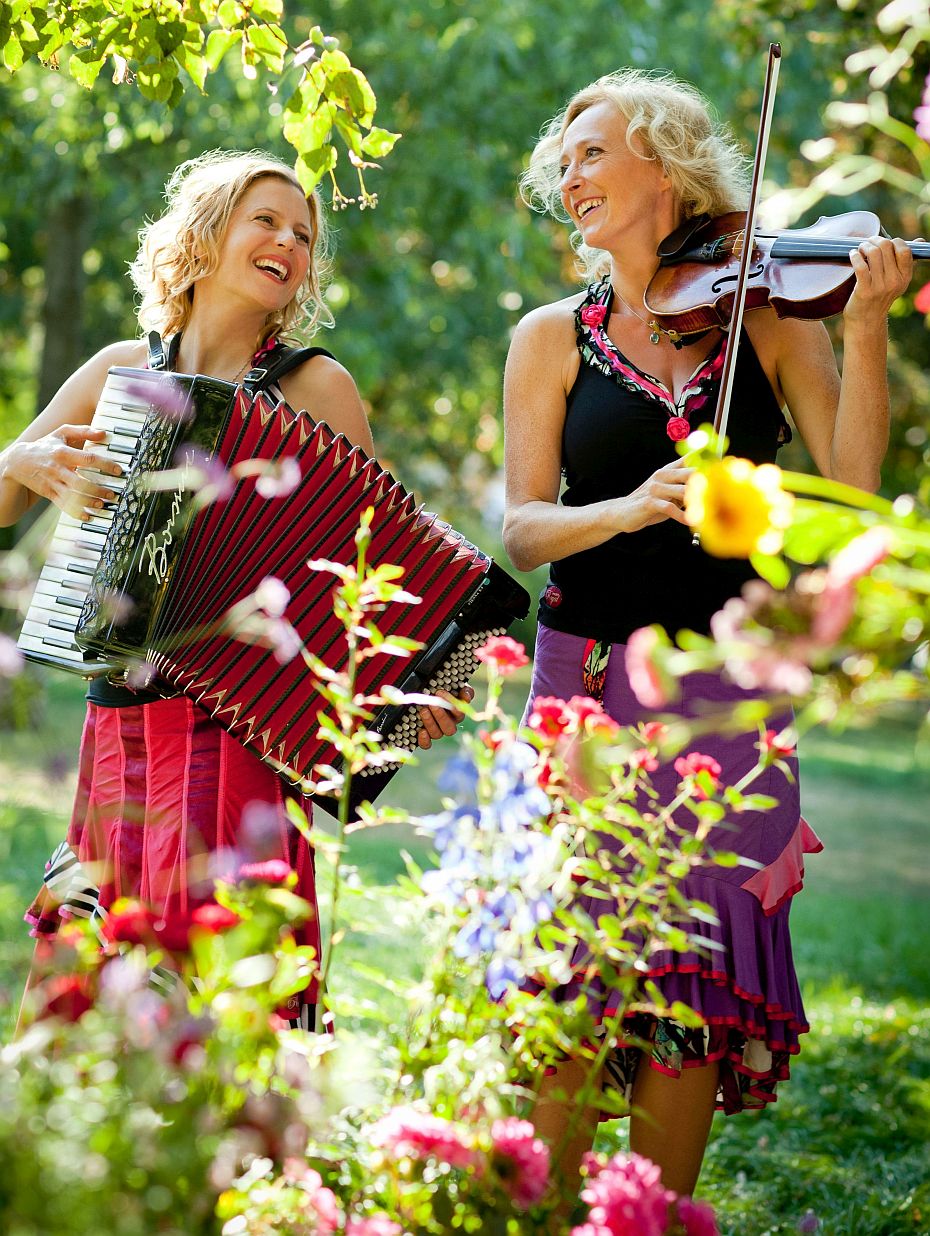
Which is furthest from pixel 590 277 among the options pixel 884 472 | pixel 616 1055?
pixel 884 472

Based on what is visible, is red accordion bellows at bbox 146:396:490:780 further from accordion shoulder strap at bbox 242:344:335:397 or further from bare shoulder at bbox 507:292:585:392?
bare shoulder at bbox 507:292:585:392

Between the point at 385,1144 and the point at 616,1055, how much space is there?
1.14 meters

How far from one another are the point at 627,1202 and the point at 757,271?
62.9 inches

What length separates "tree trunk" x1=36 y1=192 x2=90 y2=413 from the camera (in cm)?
896

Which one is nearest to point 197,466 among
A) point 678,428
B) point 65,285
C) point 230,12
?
point 230,12

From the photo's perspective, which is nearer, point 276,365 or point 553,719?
point 553,719

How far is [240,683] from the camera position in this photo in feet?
7.95

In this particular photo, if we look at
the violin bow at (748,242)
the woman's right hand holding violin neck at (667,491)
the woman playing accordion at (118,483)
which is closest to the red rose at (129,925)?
the woman playing accordion at (118,483)

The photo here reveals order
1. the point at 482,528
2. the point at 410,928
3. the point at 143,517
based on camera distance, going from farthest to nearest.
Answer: the point at 482,528 < the point at 143,517 < the point at 410,928

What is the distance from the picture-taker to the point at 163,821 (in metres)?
2.49

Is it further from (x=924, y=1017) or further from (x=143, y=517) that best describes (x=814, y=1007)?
(x=143, y=517)

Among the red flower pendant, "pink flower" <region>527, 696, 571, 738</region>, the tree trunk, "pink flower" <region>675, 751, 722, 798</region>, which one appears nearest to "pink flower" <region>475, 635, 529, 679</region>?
"pink flower" <region>527, 696, 571, 738</region>

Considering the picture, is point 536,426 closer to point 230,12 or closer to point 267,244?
point 267,244

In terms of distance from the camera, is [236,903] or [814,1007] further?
[814,1007]
